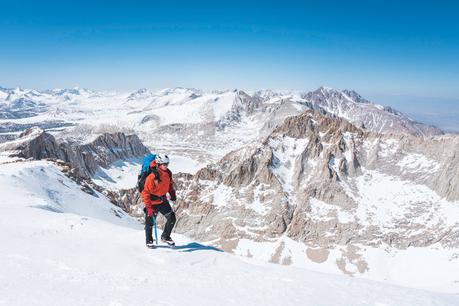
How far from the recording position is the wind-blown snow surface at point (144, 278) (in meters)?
9.73

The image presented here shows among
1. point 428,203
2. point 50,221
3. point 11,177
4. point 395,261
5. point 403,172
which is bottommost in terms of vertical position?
point 395,261

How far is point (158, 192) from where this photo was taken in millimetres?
14852

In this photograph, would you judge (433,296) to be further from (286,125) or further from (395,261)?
(286,125)

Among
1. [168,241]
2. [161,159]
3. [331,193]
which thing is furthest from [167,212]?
[331,193]

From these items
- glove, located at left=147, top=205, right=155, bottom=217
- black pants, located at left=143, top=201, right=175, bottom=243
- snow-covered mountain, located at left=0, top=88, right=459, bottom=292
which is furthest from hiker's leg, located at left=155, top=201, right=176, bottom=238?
→ snow-covered mountain, located at left=0, top=88, right=459, bottom=292

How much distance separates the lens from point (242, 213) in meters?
152

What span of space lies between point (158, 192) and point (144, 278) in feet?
13.9

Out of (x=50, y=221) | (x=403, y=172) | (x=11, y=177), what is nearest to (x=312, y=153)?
(x=403, y=172)

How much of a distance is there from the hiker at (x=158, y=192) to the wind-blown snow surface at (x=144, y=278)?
106 centimetres

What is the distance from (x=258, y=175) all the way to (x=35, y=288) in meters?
155

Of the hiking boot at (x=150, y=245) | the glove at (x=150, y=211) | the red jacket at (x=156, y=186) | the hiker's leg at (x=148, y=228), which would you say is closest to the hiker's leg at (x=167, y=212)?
the glove at (x=150, y=211)

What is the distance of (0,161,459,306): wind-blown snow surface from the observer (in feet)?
31.9

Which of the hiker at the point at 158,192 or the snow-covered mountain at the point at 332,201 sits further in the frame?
the snow-covered mountain at the point at 332,201

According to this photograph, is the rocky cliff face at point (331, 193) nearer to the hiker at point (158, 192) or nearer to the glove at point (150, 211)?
the hiker at point (158, 192)
